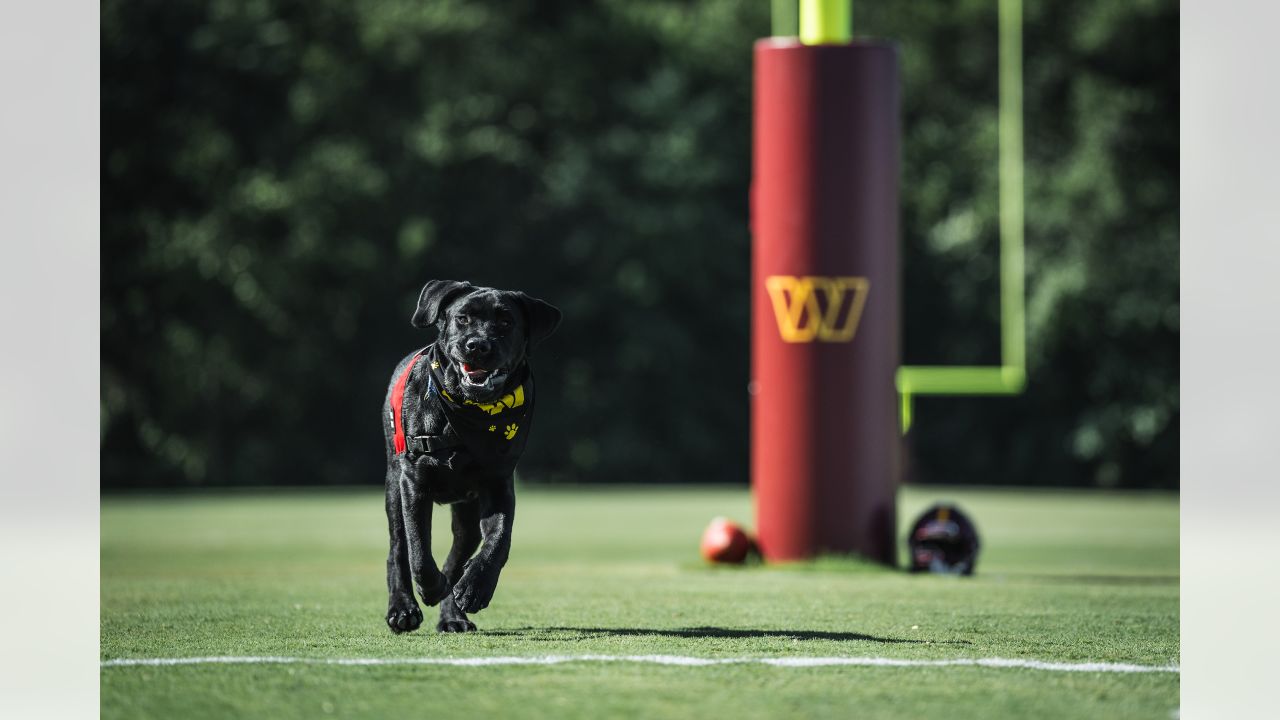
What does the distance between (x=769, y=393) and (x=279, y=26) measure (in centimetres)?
1687

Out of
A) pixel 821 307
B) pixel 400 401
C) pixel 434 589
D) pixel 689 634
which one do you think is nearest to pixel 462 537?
pixel 434 589

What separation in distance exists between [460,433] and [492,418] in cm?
12

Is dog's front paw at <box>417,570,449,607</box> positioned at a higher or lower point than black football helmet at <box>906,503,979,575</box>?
higher

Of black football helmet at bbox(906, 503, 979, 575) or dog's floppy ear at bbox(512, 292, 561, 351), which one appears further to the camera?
black football helmet at bbox(906, 503, 979, 575)

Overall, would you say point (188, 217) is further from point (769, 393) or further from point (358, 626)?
point (358, 626)

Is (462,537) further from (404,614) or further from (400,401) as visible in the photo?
(400,401)

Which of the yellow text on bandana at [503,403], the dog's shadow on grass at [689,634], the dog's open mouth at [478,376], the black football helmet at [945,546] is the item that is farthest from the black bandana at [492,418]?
the black football helmet at [945,546]

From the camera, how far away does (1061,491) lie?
79.7 feet

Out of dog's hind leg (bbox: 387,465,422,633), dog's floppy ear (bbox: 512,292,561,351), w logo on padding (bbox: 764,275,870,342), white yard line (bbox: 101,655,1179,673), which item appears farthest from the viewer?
w logo on padding (bbox: 764,275,870,342)

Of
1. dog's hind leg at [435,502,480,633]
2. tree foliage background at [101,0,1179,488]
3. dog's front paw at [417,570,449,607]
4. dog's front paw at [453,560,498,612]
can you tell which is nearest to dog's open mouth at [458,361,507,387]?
dog's front paw at [453,560,498,612]

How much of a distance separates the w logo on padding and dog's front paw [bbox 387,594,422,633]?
14.7ft

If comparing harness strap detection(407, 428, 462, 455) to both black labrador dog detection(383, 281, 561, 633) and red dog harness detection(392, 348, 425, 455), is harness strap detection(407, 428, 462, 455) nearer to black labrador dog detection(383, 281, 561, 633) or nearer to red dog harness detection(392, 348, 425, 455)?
black labrador dog detection(383, 281, 561, 633)

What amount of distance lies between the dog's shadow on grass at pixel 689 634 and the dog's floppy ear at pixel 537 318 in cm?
106

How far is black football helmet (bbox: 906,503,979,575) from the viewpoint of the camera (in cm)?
997
